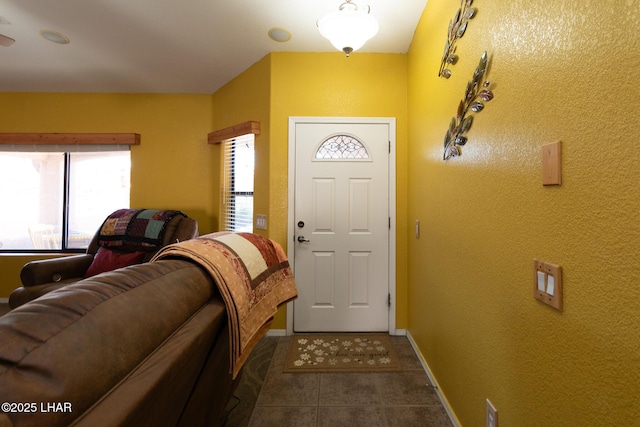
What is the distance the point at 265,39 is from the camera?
7.85 feet

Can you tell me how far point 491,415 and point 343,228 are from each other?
1674mm

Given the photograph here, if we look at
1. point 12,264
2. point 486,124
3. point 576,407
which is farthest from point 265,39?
point 12,264

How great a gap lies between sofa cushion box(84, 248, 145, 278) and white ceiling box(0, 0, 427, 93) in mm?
1846

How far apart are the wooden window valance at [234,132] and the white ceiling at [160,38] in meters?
0.56

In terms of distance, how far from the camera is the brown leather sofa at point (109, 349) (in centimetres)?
43

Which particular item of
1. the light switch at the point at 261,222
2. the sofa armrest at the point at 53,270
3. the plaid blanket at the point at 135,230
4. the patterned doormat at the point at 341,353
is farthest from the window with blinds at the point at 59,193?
the patterned doormat at the point at 341,353

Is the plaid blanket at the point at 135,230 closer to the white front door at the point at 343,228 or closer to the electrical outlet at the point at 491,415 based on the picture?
the white front door at the point at 343,228

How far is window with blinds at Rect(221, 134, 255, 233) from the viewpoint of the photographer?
2.90 m

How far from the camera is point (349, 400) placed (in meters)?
1.71

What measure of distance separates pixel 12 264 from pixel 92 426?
4.28 m

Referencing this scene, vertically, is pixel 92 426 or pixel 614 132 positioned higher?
pixel 614 132

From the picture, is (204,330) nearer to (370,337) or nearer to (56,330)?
(56,330)

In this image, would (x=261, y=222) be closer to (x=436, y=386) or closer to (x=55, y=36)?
(x=436, y=386)

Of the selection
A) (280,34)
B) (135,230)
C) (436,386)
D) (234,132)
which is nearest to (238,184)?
(234,132)
